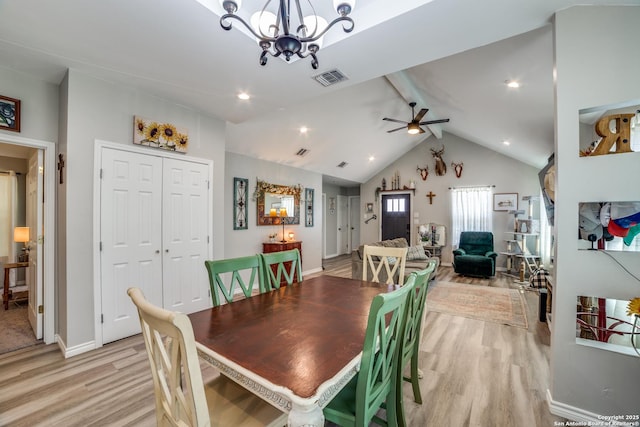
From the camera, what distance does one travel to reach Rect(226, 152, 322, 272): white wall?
4543mm

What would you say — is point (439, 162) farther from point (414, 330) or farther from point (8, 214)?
point (8, 214)

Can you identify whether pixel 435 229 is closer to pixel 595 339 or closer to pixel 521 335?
pixel 521 335

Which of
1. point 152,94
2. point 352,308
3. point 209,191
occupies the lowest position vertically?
point 352,308

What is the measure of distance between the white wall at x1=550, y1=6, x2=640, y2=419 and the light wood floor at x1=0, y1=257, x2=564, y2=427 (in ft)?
1.11

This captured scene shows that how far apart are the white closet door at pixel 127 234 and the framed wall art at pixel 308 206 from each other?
353cm

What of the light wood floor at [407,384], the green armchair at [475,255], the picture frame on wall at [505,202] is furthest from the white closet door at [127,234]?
the picture frame on wall at [505,202]

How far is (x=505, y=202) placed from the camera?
253 inches

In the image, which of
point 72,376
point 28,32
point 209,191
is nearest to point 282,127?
point 209,191

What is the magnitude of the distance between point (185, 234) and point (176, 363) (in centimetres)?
267

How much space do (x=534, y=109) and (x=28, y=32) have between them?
497cm

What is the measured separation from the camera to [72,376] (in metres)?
2.13

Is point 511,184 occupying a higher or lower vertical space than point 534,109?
lower

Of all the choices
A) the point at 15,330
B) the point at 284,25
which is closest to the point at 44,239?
the point at 15,330

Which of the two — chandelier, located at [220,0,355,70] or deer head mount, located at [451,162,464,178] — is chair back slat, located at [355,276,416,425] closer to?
chandelier, located at [220,0,355,70]
